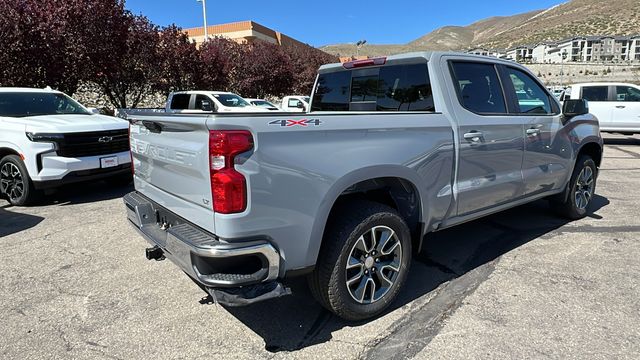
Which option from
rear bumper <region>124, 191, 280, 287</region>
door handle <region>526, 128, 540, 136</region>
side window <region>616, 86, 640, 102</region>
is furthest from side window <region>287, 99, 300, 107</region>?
rear bumper <region>124, 191, 280, 287</region>

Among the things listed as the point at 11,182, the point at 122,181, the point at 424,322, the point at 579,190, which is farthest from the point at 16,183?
the point at 579,190

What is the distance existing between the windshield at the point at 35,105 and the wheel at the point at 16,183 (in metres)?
0.95

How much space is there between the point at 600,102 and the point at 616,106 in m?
0.50

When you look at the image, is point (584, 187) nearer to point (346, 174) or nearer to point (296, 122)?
point (346, 174)

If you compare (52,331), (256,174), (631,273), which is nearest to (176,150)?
(256,174)

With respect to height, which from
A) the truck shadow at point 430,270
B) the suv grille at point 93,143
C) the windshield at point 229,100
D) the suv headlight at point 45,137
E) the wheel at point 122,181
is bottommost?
the truck shadow at point 430,270

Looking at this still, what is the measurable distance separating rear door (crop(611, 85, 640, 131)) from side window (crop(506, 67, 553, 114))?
11.9 metres

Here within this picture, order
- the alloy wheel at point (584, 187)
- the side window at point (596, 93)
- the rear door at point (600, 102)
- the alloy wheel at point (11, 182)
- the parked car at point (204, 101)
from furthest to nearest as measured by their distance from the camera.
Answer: the side window at point (596, 93)
the rear door at point (600, 102)
the parked car at point (204, 101)
the alloy wheel at point (11, 182)
the alloy wheel at point (584, 187)

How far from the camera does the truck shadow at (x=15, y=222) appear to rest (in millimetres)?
5371

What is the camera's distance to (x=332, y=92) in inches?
179

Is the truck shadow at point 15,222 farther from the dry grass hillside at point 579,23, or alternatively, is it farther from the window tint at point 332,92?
the dry grass hillside at point 579,23

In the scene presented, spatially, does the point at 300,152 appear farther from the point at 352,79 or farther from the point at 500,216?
the point at 500,216

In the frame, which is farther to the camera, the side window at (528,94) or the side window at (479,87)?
the side window at (528,94)

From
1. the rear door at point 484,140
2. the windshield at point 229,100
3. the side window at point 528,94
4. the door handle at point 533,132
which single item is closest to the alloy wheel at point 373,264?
the rear door at point 484,140
